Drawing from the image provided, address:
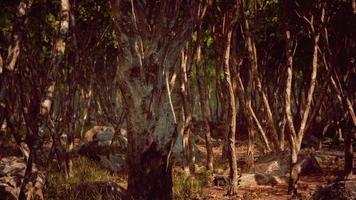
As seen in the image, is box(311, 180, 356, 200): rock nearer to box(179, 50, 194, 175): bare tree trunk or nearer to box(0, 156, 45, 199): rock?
box(0, 156, 45, 199): rock

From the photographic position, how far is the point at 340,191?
6340 millimetres

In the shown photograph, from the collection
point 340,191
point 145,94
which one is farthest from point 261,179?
point 145,94

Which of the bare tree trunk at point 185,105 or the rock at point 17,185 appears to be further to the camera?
the bare tree trunk at point 185,105

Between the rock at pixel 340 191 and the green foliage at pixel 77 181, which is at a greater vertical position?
the rock at pixel 340 191

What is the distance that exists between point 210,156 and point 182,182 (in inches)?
132

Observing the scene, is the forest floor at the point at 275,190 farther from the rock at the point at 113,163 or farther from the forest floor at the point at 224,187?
the rock at the point at 113,163

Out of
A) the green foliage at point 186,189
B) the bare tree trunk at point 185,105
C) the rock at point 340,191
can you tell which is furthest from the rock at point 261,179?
the rock at point 340,191

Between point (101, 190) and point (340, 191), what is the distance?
3962 millimetres

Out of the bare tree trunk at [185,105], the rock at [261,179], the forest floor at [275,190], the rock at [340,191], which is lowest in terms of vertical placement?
the forest floor at [275,190]

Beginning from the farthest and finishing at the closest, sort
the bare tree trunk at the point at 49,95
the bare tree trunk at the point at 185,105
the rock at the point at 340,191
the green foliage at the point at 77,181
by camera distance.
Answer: the bare tree trunk at the point at 185,105, the green foliage at the point at 77,181, the bare tree trunk at the point at 49,95, the rock at the point at 340,191

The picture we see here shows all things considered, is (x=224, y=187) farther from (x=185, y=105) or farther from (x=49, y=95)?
(x=49, y=95)

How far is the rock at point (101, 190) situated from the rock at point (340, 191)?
11.1 ft

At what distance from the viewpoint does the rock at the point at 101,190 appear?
26.2 ft

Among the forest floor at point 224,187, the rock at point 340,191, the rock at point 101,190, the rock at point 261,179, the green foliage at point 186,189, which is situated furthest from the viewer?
the rock at point 261,179
